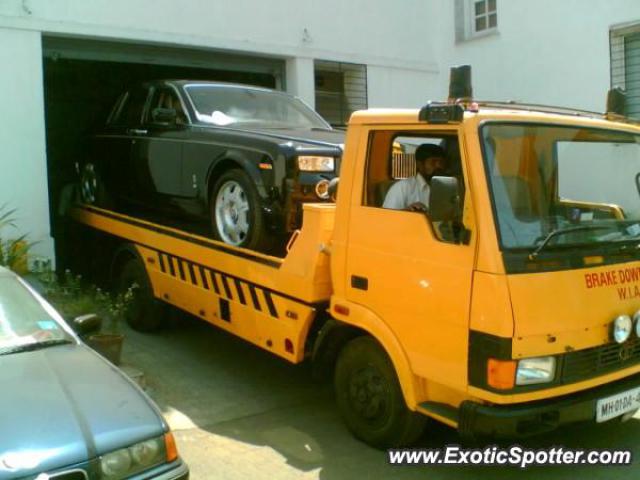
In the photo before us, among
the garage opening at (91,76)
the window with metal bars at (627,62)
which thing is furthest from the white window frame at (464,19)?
the garage opening at (91,76)

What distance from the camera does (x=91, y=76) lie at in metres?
13.0

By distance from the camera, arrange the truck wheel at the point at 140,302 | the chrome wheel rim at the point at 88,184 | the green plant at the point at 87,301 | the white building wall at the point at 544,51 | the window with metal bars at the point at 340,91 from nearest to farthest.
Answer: the green plant at the point at 87,301, the truck wheel at the point at 140,302, the chrome wheel rim at the point at 88,184, the white building wall at the point at 544,51, the window with metal bars at the point at 340,91

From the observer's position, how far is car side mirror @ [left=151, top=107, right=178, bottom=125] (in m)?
6.46

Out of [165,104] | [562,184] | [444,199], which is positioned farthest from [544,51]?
[444,199]

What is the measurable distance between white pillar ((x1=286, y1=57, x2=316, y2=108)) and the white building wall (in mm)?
2899

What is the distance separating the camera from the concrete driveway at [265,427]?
415 cm

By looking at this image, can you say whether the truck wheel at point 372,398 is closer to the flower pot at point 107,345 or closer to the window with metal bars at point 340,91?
the flower pot at point 107,345

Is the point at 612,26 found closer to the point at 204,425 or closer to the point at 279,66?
the point at 279,66

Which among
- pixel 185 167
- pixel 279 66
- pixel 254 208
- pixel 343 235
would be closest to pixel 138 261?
pixel 185 167

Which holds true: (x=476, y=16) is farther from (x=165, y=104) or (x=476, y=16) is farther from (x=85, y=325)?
Answer: (x=85, y=325)

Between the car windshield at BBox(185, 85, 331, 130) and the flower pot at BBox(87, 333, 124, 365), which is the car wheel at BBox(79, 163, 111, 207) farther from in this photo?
the flower pot at BBox(87, 333, 124, 365)

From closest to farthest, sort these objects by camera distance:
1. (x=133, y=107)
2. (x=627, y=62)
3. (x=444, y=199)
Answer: (x=444, y=199)
(x=133, y=107)
(x=627, y=62)

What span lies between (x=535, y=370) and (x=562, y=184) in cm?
122

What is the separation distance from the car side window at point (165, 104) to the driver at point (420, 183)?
2966 mm
